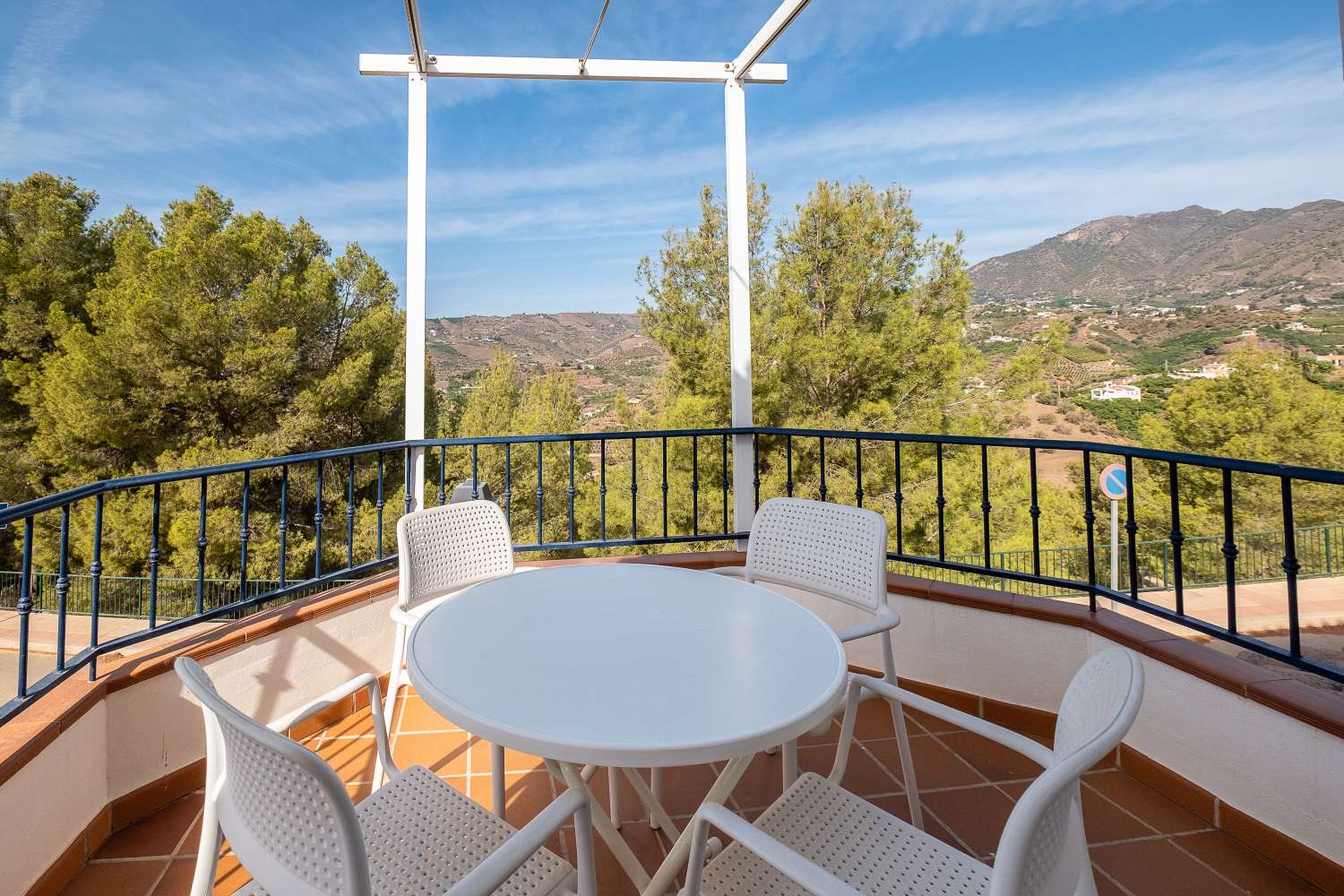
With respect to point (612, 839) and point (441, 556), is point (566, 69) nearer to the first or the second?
point (441, 556)

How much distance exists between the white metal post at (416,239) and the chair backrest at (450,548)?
3.97 ft

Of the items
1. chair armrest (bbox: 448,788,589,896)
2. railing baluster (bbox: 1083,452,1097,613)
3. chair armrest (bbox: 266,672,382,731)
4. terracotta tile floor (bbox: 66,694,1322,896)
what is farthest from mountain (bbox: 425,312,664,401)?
chair armrest (bbox: 448,788,589,896)

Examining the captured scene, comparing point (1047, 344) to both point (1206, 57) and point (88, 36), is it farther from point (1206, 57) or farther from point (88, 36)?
point (88, 36)

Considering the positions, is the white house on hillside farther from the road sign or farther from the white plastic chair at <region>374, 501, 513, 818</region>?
the white plastic chair at <region>374, 501, 513, 818</region>

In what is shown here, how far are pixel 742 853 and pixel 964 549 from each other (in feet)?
35.0

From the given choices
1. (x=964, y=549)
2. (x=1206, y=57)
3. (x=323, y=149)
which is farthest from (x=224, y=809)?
(x=1206, y=57)

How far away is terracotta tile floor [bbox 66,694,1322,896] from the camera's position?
5.18 ft

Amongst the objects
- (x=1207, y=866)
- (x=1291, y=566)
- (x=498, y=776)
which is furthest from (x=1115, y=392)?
(x=498, y=776)

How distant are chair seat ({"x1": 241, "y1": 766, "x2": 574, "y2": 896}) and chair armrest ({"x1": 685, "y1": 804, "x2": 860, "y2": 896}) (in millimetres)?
243

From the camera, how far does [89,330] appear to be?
486 inches

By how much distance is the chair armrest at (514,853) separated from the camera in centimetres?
76

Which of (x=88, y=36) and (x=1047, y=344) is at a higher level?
(x=88, y=36)

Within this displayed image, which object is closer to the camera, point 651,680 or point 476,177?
point 651,680

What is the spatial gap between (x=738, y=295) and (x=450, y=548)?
218cm
